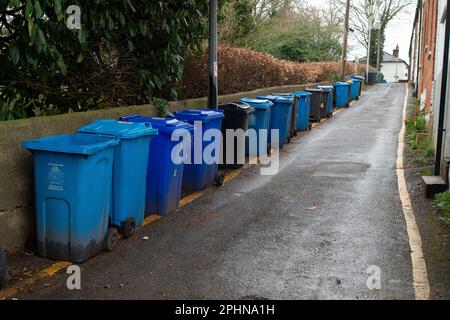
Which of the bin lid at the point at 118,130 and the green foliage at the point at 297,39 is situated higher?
the green foliage at the point at 297,39

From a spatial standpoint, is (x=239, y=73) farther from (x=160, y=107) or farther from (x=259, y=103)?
(x=160, y=107)

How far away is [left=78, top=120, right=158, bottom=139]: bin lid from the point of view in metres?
5.14

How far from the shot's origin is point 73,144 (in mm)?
4805

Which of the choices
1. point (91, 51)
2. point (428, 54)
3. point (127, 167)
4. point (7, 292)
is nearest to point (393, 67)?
point (428, 54)

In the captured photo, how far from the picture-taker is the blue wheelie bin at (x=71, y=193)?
4.50 m

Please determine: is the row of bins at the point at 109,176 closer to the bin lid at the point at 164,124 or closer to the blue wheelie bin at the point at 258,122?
the bin lid at the point at 164,124

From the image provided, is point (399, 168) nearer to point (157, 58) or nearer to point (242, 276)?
point (157, 58)

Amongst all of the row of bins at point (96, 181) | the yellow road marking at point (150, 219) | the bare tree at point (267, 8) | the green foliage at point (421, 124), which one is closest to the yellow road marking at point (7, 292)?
the row of bins at point (96, 181)

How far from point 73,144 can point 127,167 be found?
68cm

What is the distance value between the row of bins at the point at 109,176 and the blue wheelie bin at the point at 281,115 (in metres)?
4.03

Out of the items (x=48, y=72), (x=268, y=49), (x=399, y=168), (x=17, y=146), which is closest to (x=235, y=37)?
(x=268, y=49)

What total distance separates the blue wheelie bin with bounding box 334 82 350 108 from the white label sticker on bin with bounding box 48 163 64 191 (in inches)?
782

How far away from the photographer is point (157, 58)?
25.3 feet

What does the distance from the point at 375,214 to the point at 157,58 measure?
3891 mm
